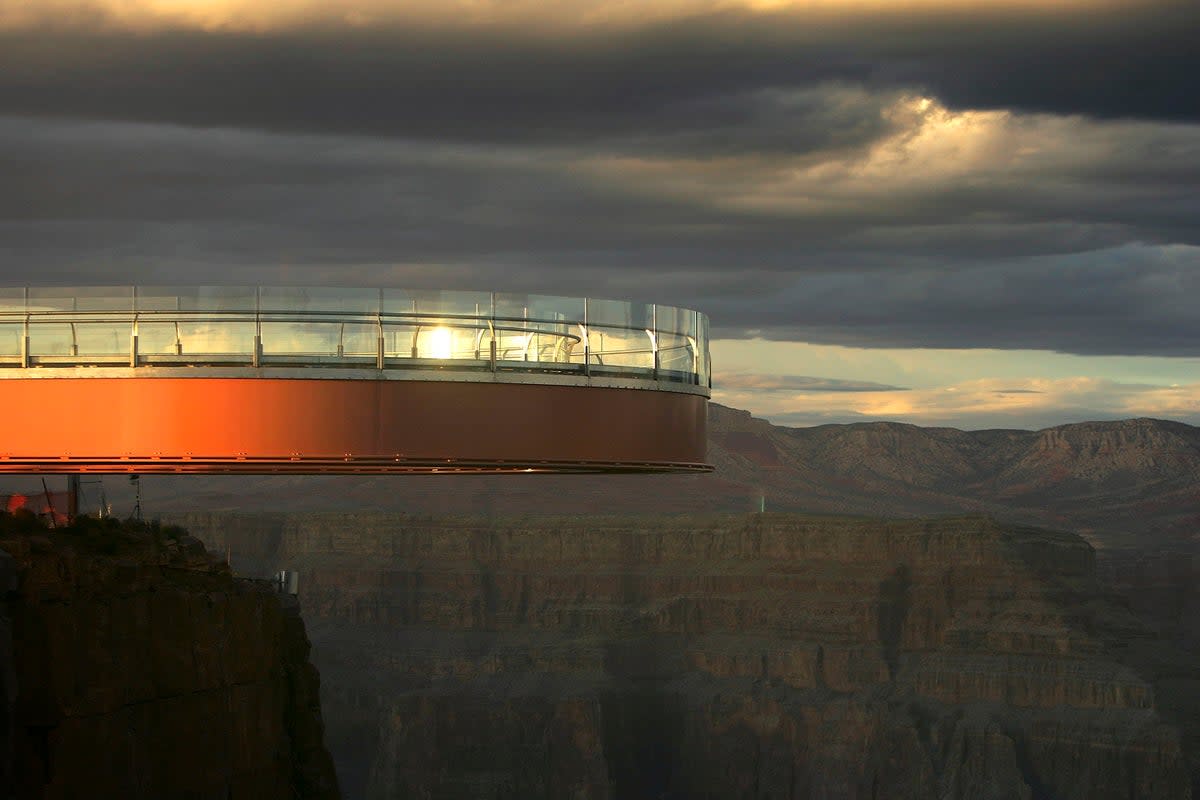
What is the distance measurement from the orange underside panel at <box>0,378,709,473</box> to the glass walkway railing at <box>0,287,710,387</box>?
1.51ft

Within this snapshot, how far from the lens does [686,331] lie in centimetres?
4453

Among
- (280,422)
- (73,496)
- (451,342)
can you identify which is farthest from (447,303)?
(73,496)

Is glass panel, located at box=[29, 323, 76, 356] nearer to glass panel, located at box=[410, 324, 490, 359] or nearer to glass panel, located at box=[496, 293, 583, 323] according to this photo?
glass panel, located at box=[410, 324, 490, 359]

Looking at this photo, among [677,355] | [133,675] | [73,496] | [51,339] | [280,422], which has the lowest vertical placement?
[133,675]

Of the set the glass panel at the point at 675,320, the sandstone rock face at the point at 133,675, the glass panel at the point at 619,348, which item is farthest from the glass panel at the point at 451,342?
the sandstone rock face at the point at 133,675

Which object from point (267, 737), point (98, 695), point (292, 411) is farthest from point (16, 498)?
point (292, 411)

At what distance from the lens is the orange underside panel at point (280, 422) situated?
1578 inches

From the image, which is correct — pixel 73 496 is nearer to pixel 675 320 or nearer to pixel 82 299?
pixel 82 299

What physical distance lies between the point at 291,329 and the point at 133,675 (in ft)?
32.5

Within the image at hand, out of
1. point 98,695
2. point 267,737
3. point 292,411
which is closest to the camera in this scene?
point 292,411

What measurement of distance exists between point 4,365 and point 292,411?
564cm

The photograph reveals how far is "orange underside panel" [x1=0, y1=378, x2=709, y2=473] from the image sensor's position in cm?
4009

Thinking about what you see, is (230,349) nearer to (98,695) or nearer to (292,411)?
(292,411)

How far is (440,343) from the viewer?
4075 cm
